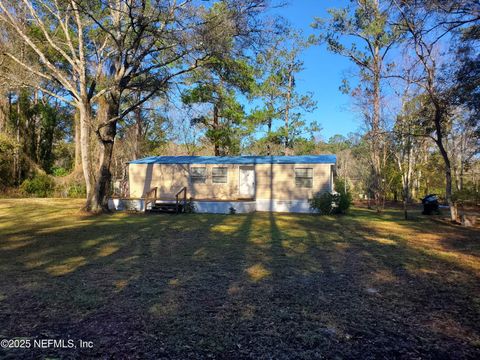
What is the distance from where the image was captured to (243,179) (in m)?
17.9

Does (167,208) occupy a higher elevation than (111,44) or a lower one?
lower

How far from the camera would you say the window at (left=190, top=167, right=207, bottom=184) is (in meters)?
18.2

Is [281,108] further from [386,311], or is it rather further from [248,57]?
[386,311]

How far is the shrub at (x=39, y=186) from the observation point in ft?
73.2

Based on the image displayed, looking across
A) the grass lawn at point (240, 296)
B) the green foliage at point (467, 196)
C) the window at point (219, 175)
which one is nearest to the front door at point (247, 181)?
the window at point (219, 175)

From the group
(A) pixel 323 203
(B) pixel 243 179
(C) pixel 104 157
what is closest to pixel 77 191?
(C) pixel 104 157

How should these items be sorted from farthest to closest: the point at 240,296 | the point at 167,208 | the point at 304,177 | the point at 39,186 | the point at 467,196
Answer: the point at 467,196
the point at 39,186
the point at 304,177
the point at 167,208
the point at 240,296

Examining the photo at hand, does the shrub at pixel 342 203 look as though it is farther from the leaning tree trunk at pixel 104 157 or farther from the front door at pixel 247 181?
the leaning tree trunk at pixel 104 157

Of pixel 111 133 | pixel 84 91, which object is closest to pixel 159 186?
pixel 111 133

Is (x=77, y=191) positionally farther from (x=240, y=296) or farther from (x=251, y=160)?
(x=240, y=296)

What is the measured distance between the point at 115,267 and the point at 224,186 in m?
12.4

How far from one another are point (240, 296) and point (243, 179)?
1373 cm

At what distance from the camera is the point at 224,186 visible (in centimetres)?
1797

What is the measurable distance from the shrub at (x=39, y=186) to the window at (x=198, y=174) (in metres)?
11.5
